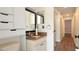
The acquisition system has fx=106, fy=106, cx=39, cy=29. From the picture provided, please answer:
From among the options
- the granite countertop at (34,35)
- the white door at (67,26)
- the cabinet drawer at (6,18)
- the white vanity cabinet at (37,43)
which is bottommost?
the white vanity cabinet at (37,43)

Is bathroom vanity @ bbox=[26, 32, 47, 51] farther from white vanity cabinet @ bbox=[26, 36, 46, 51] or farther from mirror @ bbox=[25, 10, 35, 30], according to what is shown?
mirror @ bbox=[25, 10, 35, 30]

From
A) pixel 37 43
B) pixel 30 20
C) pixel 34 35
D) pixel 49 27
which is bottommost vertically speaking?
pixel 37 43

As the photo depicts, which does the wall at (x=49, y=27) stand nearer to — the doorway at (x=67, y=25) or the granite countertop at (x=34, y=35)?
the granite countertop at (x=34, y=35)

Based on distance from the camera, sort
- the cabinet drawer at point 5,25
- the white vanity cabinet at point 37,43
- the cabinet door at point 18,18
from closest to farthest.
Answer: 1. the cabinet drawer at point 5,25
2. the cabinet door at point 18,18
3. the white vanity cabinet at point 37,43

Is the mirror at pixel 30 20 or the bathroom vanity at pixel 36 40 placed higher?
the mirror at pixel 30 20

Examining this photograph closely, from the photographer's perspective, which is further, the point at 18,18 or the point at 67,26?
the point at 67,26

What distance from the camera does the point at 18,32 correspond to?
1318 mm

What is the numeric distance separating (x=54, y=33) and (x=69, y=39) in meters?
0.29

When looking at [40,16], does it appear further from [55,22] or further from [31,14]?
[55,22]

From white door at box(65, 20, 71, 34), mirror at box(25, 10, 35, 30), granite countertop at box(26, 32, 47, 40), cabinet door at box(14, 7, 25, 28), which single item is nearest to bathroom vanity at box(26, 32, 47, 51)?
granite countertop at box(26, 32, 47, 40)

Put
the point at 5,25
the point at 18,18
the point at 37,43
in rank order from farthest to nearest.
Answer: the point at 37,43 < the point at 18,18 < the point at 5,25

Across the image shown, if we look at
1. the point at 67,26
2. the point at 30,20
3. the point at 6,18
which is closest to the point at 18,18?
the point at 6,18

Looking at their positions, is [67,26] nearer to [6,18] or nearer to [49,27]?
[49,27]

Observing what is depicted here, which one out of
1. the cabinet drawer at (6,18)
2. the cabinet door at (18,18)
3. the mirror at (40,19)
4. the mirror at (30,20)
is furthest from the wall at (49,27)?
the cabinet drawer at (6,18)
